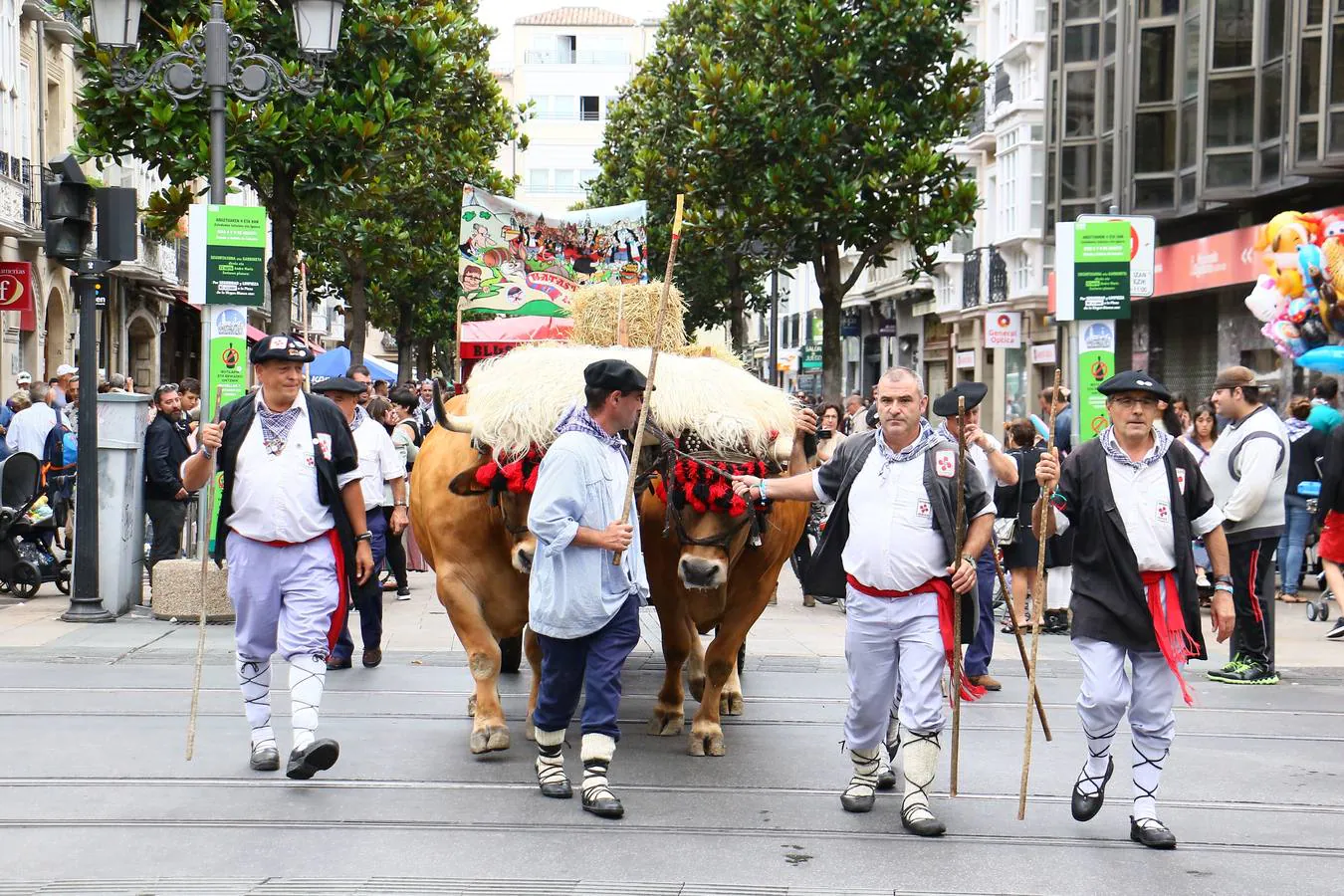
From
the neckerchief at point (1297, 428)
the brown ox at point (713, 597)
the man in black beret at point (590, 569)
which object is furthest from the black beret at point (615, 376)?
the neckerchief at point (1297, 428)

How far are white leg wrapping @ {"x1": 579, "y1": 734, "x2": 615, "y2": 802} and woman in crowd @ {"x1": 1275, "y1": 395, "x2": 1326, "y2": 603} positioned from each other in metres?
10.5

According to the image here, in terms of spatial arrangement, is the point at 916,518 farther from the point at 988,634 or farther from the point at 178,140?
the point at 178,140

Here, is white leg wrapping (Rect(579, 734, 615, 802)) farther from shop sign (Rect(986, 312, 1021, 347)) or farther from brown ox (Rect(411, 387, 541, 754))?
shop sign (Rect(986, 312, 1021, 347))

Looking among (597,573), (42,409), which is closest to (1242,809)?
(597,573)

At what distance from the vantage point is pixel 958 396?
680 centimetres

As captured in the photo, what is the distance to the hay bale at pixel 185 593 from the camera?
→ 41.6 ft

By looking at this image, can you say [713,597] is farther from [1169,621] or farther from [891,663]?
[1169,621]

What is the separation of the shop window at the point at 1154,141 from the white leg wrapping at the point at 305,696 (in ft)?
88.7

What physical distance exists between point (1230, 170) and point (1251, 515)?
61.4 ft

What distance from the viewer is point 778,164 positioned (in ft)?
80.9

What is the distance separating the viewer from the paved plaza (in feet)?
19.5

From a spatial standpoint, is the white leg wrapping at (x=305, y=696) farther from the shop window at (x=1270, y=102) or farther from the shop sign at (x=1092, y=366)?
the shop window at (x=1270, y=102)

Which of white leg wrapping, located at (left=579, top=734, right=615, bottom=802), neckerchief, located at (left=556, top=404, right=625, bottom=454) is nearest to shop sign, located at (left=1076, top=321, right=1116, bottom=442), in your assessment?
neckerchief, located at (left=556, top=404, right=625, bottom=454)

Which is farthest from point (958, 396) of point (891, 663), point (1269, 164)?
point (1269, 164)
